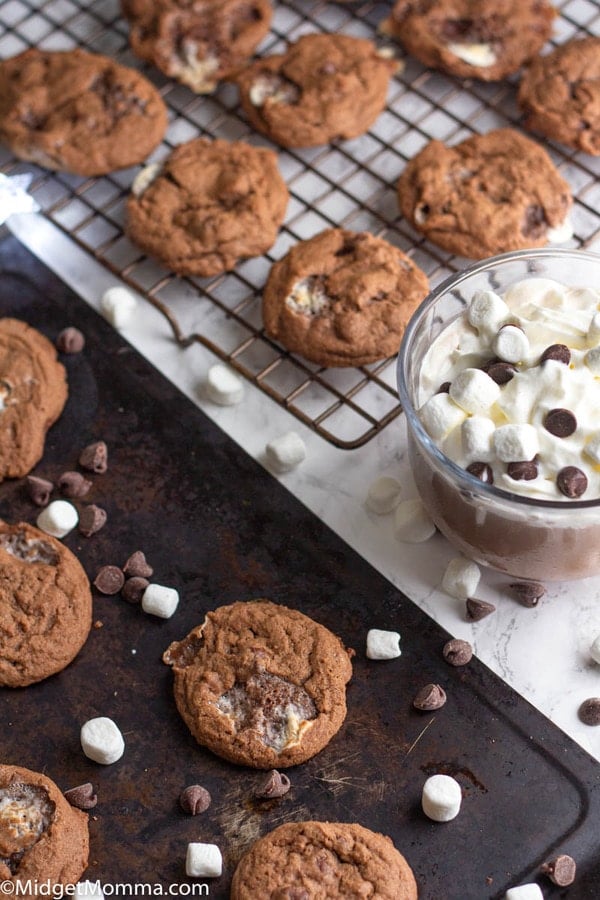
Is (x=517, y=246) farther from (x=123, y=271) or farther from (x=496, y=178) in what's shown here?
(x=123, y=271)

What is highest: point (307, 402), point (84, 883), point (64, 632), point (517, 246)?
point (517, 246)

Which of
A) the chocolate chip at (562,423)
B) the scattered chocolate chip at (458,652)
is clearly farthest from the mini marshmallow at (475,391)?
the scattered chocolate chip at (458,652)

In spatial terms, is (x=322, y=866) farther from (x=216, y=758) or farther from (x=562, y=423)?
(x=562, y=423)

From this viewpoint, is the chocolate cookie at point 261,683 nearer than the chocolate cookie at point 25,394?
Yes

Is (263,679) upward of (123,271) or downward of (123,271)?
downward

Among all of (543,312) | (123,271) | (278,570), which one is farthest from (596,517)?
(123,271)

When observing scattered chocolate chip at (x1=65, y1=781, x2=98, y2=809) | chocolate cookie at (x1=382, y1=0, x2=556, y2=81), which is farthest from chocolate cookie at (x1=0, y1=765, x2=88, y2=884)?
chocolate cookie at (x1=382, y1=0, x2=556, y2=81)

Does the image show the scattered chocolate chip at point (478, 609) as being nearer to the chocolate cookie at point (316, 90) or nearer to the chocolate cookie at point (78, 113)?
the chocolate cookie at point (316, 90)

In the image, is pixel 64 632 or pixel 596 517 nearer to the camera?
pixel 596 517
